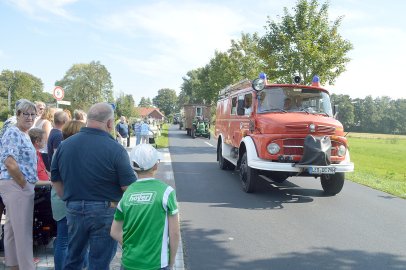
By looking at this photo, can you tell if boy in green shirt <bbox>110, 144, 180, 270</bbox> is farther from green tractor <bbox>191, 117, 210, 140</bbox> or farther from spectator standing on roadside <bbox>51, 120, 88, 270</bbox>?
green tractor <bbox>191, 117, 210, 140</bbox>

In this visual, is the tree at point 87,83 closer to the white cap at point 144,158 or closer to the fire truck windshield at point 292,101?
the fire truck windshield at point 292,101

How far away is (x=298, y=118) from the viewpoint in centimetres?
833

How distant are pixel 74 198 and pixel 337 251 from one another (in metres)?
3.77

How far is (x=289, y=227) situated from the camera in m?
6.43

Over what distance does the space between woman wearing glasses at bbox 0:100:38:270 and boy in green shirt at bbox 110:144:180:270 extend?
1.60m

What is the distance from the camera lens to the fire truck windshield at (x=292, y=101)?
9109mm

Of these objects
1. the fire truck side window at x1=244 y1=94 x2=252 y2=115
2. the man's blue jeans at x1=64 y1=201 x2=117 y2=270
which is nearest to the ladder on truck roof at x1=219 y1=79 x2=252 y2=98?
the fire truck side window at x1=244 y1=94 x2=252 y2=115

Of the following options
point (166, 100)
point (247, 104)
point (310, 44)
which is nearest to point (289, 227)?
point (247, 104)

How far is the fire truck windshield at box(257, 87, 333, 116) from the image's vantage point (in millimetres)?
9109

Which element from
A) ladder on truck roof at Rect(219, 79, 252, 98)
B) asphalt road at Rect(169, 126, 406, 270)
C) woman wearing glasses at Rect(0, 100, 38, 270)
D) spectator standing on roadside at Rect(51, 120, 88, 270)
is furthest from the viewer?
ladder on truck roof at Rect(219, 79, 252, 98)

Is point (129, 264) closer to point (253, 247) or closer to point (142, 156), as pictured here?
point (142, 156)

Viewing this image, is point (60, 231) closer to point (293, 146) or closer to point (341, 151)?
point (293, 146)

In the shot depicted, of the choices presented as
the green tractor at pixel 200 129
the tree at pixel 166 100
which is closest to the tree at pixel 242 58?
the green tractor at pixel 200 129

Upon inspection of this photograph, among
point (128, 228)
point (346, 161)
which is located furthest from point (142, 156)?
point (346, 161)
